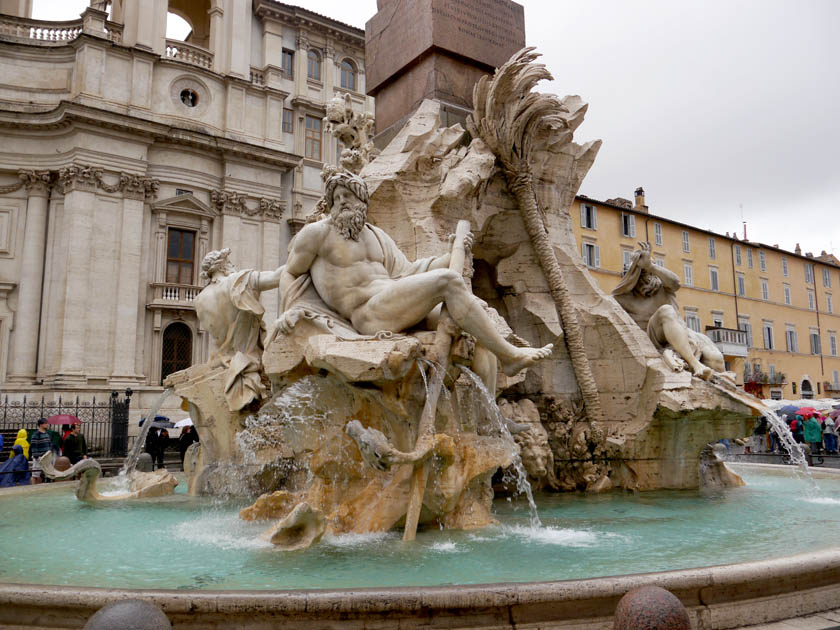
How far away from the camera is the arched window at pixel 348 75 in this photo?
32.6 metres

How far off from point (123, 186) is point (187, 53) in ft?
21.7

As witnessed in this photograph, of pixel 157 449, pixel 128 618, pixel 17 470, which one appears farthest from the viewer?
pixel 157 449

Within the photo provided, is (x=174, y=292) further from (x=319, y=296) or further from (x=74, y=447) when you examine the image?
(x=319, y=296)

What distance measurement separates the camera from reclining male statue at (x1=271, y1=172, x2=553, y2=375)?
518 centimetres

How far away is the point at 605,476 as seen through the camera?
7891 millimetres

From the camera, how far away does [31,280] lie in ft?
77.8

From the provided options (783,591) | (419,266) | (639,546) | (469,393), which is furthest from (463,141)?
(783,591)

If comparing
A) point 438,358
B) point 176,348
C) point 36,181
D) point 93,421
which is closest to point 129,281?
point 176,348

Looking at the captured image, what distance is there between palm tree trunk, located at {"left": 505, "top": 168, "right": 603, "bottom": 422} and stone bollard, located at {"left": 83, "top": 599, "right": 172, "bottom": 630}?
664 centimetres

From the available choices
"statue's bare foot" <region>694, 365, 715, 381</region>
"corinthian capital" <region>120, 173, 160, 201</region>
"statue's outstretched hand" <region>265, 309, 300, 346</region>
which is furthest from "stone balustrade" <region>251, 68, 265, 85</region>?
"statue's outstretched hand" <region>265, 309, 300, 346</region>

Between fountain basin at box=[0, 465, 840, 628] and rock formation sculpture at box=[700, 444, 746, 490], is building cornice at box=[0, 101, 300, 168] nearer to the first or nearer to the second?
fountain basin at box=[0, 465, 840, 628]

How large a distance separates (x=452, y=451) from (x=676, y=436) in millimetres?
3665

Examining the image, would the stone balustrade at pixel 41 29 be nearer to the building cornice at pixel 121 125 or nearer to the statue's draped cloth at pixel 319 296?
the building cornice at pixel 121 125

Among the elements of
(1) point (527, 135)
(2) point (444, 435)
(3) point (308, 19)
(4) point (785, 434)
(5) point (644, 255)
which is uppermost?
(3) point (308, 19)
